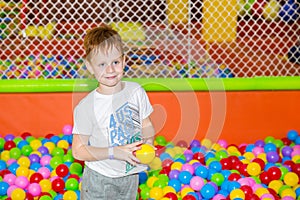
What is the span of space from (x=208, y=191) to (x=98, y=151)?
575 millimetres

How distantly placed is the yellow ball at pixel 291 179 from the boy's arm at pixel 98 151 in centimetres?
78

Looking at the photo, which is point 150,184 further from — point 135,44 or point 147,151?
point 135,44

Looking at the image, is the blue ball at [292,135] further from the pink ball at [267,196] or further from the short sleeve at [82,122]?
the short sleeve at [82,122]

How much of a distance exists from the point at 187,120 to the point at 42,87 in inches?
29.9

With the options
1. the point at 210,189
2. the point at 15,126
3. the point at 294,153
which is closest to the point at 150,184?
the point at 210,189

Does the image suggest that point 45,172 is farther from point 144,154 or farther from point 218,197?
point 144,154

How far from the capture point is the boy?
56.5 inches

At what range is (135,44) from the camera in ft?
8.93

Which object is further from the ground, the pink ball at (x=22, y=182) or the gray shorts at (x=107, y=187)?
the gray shorts at (x=107, y=187)

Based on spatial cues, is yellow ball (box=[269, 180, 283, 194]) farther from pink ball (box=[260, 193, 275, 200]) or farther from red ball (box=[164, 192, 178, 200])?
red ball (box=[164, 192, 178, 200])

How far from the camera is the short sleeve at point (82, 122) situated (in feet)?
4.81

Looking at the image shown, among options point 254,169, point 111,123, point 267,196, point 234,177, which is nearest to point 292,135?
point 254,169

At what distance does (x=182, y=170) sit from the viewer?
6.74 ft

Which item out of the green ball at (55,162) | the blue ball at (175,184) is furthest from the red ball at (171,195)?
the green ball at (55,162)
